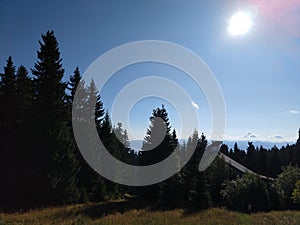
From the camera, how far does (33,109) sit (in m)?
19.2

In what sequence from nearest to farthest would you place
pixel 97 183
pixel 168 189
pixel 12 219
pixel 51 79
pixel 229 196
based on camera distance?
pixel 12 219
pixel 51 79
pixel 168 189
pixel 97 183
pixel 229 196

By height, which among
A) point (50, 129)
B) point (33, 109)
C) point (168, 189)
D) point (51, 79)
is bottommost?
point (168, 189)

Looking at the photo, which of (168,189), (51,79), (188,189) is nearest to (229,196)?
(188,189)

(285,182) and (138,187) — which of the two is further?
(285,182)

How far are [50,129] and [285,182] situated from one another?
3013 centimetres

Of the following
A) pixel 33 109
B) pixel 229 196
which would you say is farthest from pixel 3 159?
pixel 229 196

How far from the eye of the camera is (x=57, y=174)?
1866cm

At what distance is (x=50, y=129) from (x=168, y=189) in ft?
41.4

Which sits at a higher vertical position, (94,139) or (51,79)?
(51,79)

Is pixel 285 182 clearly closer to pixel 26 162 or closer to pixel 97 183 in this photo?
pixel 97 183

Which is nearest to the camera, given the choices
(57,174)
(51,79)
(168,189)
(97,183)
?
(57,174)

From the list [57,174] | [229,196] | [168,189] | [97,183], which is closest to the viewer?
[57,174]

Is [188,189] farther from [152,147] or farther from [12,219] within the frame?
[12,219]

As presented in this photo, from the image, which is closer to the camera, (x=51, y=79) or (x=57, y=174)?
(x=57, y=174)
